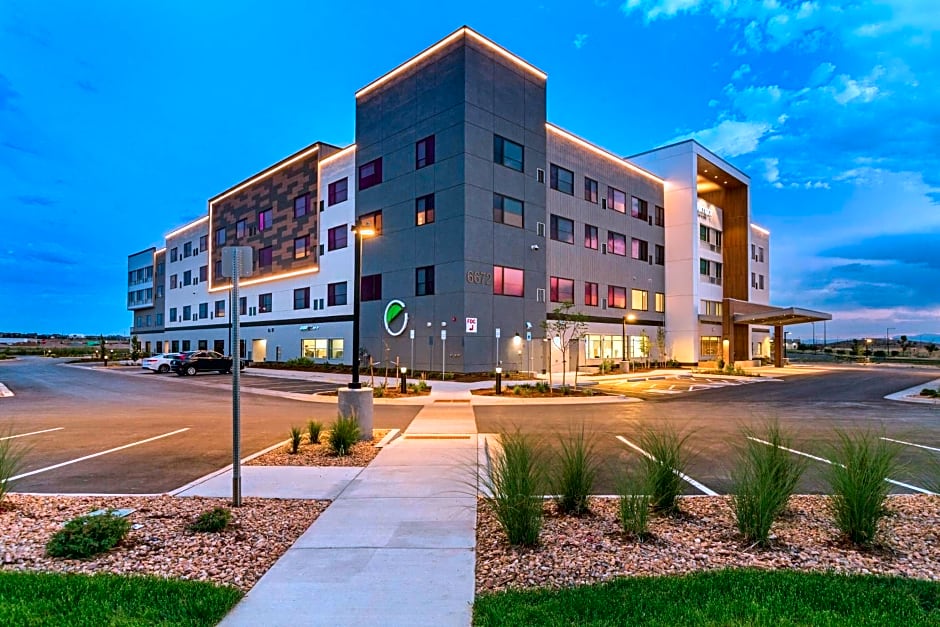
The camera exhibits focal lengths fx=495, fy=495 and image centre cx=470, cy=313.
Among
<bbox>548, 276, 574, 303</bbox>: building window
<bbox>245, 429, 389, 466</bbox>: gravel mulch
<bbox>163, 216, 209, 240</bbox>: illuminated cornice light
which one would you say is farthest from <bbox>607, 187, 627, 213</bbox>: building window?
<bbox>163, 216, 209, 240</bbox>: illuminated cornice light

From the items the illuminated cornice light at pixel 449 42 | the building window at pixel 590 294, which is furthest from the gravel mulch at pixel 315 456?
the building window at pixel 590 294

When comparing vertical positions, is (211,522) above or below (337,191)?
below

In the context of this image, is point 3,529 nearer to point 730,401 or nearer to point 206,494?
point 206,494

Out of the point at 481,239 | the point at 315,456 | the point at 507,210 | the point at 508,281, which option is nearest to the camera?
the point at 315,456

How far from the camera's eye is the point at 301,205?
43.0 m

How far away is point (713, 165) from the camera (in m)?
46.5

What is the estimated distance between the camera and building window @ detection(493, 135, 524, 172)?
1242 inches

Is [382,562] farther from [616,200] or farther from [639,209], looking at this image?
[639,209]

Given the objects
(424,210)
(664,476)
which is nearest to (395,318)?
(424,210)

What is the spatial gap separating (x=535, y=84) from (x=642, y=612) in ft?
117

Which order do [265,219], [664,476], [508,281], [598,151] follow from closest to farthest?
[664,476], [508,281], [598,151], [265,219]

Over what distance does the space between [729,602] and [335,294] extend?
124 feet

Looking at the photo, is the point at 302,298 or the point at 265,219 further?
the point at 265,219

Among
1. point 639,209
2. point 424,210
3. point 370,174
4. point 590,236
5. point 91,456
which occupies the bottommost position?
point 91,456
